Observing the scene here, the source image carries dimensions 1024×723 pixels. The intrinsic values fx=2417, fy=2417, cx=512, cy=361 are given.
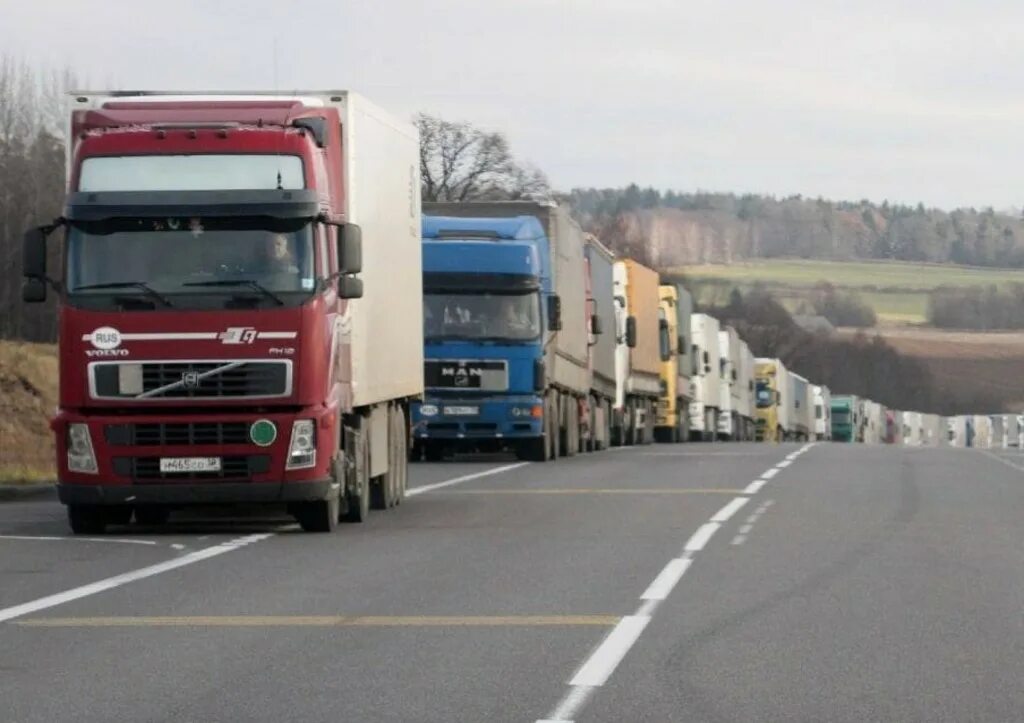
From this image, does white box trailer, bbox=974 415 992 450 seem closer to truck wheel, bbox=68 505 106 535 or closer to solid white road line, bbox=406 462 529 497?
solid white road line, bbox=406 462 529 497

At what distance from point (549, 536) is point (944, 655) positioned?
818 centimetres

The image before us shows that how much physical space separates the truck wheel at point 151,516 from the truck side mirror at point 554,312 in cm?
1445

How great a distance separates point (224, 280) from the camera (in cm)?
1886

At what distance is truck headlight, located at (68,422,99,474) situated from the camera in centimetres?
1909

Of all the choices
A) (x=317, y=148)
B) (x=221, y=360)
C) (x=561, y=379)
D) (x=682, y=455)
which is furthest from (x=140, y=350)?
(x=682, y=455)

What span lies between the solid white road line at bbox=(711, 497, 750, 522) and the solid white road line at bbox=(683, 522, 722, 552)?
0.70 meters

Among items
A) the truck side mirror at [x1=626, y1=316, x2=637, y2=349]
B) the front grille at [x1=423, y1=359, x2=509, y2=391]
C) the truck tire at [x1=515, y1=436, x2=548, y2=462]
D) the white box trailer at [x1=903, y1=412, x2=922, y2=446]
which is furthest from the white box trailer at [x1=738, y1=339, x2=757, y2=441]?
the white box trailer at [x1=903, y1=412, x2=922, y2=446]

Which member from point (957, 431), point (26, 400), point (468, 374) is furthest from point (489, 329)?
point (957, 431)

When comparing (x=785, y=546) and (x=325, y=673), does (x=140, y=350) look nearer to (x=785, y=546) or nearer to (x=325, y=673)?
(x=785, y=546)

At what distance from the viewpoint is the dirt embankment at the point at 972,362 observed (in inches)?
7338

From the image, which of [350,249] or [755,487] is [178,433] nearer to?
[350,249]

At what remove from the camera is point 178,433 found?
750 inches

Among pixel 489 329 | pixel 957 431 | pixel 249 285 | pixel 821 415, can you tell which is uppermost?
pixel 249 285

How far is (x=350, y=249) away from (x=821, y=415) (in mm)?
96033
